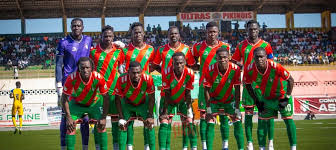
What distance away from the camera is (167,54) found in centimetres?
840

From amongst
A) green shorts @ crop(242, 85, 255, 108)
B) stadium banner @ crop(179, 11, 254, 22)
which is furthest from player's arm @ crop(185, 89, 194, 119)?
→ stadium banner @ crop(179, 11, 254, 22)

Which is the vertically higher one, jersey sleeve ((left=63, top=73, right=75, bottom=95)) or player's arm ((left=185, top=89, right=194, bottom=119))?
jersey sleeve ((left=63, top=73, right=75, bottom=95))

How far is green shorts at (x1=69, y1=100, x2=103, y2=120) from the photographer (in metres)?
7.14

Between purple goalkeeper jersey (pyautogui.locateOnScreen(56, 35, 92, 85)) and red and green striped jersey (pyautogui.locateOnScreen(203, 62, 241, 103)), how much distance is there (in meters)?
2.29

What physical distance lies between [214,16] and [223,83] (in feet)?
107

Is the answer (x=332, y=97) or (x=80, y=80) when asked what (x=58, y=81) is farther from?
(x=332, y=97)

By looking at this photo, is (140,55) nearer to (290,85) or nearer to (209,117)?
(209,117)

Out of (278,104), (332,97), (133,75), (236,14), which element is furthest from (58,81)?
(236,14)

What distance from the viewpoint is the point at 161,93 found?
25.8ft

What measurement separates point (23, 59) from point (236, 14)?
19457mm

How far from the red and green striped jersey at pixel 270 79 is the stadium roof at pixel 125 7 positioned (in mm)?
32702

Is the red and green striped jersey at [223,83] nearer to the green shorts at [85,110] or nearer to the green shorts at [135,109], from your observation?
the green shorts at [135,109]

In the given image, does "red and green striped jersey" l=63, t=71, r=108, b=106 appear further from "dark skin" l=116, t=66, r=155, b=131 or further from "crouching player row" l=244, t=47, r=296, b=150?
"crouching player row" l=244, t=47, r=296, b=150

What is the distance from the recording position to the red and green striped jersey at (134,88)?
24.6ft
